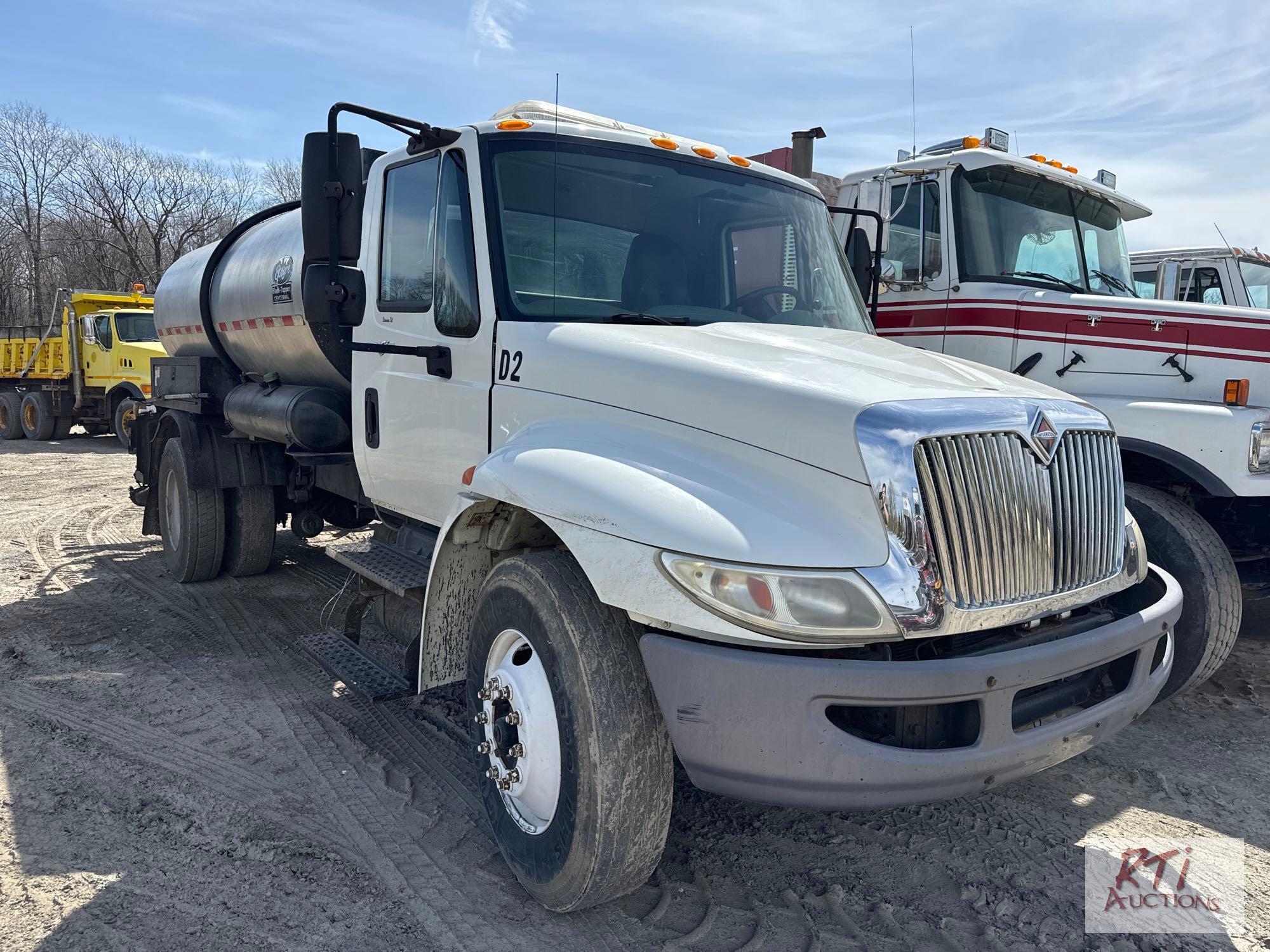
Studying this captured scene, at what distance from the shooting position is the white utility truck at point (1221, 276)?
7.80 m

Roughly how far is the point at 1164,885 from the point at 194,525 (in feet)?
20.4

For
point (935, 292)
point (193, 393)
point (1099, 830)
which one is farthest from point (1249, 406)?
point (193, 393)

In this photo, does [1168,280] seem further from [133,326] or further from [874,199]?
[133,326]

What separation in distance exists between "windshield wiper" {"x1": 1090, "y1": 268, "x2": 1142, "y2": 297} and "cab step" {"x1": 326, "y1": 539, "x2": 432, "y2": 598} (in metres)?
4.42

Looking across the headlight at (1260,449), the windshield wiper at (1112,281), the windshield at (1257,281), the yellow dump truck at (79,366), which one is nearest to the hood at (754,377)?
the headlight at (1260,449)

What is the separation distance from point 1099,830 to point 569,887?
2.11 meters

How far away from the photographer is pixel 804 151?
670 cm

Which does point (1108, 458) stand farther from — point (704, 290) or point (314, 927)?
point (314, 927)

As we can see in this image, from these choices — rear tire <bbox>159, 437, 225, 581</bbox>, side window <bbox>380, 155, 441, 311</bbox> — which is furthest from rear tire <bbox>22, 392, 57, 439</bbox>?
side window <bbox>380, 155, 441, 311</bbox>

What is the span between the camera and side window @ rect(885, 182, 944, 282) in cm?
565

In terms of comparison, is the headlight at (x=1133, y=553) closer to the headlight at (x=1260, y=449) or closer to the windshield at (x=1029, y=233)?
the headlight at (x=1260, y=449)

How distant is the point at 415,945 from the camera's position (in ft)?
9.02

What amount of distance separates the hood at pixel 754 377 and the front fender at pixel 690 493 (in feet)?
0.14

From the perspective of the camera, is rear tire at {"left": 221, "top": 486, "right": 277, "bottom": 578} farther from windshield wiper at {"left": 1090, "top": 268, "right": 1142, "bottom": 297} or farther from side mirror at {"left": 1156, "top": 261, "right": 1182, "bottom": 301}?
side mirror at {"left": 1156, "top": 261, "right": 1182, "bottom": 301}
